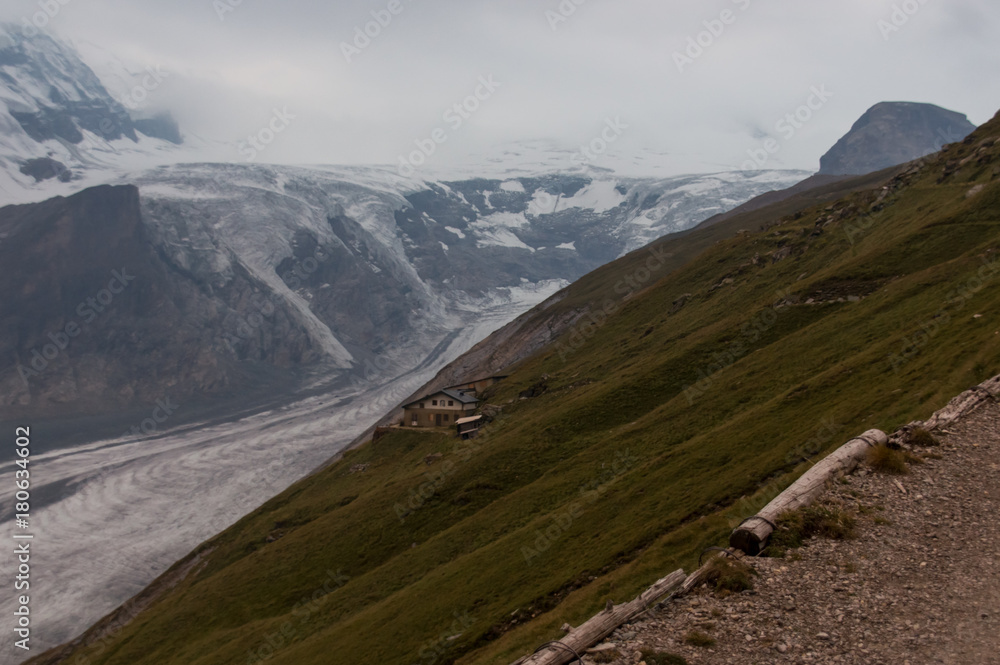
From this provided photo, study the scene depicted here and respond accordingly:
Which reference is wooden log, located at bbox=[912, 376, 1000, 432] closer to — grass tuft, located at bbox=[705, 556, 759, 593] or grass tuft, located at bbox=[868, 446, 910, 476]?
grass tuft, located at bbox=[868, 446, 910, 476]

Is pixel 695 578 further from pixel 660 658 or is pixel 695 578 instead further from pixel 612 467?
pixel 612 467

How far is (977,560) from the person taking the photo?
17984 mm

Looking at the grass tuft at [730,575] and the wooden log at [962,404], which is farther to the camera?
the wooden log at [962,404]

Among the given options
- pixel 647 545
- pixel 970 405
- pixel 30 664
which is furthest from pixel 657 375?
pixel 30 664

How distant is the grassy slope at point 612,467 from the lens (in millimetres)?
36094

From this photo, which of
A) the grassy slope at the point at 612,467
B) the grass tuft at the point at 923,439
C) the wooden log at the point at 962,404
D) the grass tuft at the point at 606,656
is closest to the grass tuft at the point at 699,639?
the grass tuft at the point at 606,656

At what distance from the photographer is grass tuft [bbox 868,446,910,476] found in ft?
73.7

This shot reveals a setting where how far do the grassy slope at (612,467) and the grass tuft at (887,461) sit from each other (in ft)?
23.6

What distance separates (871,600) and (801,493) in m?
4.34

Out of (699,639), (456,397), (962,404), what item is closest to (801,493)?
(699,639)

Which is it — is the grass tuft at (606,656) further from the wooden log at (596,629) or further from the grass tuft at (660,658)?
the grass tuft at (660,658)

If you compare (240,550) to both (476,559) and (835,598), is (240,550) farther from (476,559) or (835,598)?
(835,598)

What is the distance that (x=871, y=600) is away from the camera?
55.5ft

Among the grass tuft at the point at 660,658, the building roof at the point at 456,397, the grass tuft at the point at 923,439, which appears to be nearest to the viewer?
the grass tuft at the point at 660,658
